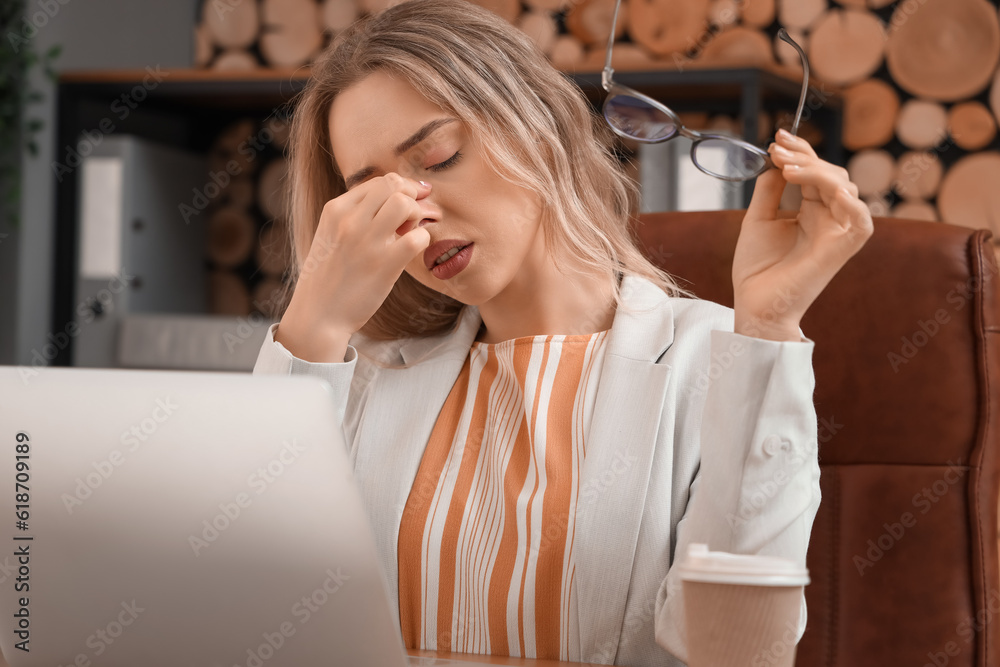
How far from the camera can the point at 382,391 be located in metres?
1.15

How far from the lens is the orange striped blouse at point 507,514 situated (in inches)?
38.5

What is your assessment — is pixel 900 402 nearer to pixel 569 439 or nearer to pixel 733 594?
pixel 569 439

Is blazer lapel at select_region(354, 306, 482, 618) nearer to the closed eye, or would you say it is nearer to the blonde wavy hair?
the blonde wavy hair

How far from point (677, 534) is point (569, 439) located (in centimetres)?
16

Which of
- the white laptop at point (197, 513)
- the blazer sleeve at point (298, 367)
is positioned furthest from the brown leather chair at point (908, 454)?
the white laptop at point (197, 513)

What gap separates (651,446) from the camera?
0.96m

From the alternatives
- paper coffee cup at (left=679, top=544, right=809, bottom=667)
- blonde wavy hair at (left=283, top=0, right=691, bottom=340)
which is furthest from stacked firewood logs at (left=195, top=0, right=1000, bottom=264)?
paper coffee cup at (left=679, top=544, right=809, bottom=667)

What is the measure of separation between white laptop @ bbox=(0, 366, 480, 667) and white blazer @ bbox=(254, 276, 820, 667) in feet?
1.03

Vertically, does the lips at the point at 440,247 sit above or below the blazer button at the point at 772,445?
above

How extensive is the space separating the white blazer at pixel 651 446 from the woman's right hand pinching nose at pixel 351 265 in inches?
1.1

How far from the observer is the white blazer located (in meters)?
0.77

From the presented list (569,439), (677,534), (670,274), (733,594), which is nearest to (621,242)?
(670,274)

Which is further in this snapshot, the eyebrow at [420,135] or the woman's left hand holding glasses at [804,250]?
the eyebrow at [420,135]

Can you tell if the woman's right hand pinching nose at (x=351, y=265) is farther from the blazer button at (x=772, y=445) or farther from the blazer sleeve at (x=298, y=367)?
the blazer button at (x=772, y=445)
